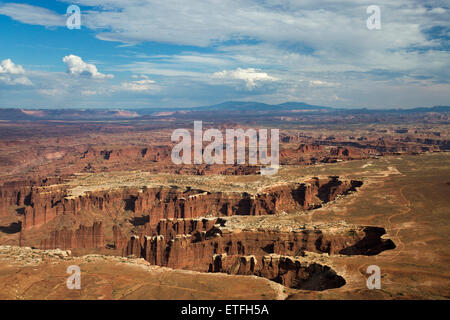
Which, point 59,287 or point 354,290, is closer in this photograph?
point 354,290

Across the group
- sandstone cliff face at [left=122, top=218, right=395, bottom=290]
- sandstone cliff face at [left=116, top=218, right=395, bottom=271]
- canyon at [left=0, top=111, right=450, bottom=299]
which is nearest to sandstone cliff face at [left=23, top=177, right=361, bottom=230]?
canyon at [left=0, top=111, right=450, bottom=299]

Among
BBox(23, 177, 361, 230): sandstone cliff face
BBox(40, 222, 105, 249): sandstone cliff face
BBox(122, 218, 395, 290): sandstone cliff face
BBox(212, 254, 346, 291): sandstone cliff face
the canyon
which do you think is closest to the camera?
BBox(212, 254, 346, 291): sandstone cliff face

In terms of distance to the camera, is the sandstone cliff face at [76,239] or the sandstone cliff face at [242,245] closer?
the sandstone cliff face at [242,245]

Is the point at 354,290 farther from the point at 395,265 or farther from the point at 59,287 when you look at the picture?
the point at 59,287

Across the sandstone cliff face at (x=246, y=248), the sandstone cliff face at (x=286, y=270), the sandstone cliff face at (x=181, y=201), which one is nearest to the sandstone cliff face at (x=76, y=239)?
the sandstone cliff face at (x=246, y=248)

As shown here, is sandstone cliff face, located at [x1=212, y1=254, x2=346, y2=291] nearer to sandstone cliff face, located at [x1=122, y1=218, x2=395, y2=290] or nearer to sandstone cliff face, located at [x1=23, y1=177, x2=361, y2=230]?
sandstone cliff face, located at [x1=122, y1=218, x2=395, y2=290]

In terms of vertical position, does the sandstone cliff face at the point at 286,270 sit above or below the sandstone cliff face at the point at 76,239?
above

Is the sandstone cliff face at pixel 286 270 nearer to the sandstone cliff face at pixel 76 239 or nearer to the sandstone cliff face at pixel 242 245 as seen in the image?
the sandstone cliff face at pixel 242 245
